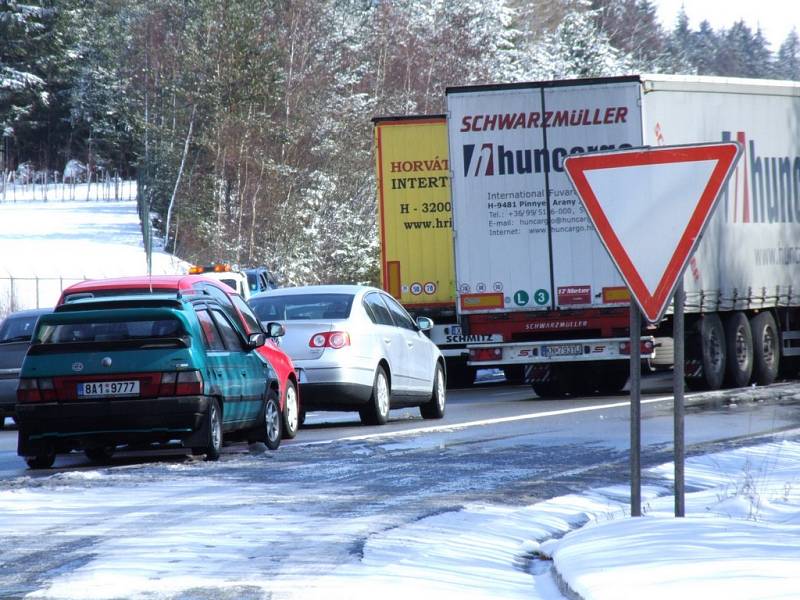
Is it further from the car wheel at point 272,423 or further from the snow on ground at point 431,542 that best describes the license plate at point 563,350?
the snow on ground at point 431,542

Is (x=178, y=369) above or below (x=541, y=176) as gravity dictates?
below

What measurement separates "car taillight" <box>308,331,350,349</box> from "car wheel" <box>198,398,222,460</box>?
3909mm

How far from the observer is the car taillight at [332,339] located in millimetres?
17547

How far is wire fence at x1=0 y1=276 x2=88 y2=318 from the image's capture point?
52.0 meters

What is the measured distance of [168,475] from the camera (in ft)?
40.6

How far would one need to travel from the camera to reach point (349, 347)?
17.6 metres

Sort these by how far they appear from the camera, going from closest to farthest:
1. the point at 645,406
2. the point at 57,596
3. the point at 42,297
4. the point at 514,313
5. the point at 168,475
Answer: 1. the point at 57,596
2. the point at 168,475
3. the point at 645,406
4. the point at 514,313
5. the point at 42,297

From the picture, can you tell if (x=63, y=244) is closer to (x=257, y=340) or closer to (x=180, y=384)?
(x=257, y=340)

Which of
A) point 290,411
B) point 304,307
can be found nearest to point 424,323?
point 304,307

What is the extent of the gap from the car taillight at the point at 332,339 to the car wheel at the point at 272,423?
1.97m

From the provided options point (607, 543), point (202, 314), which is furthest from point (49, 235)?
point (607, 543)

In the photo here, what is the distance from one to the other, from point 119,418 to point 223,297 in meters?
3.13

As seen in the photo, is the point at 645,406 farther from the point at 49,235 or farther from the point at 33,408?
the point at 49,235

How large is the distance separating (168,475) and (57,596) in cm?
544
